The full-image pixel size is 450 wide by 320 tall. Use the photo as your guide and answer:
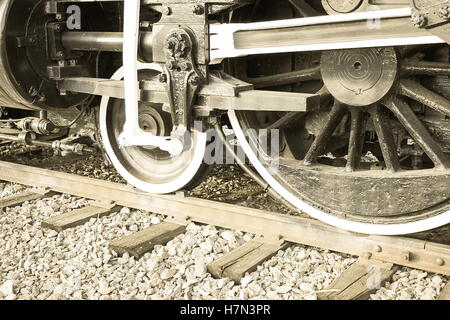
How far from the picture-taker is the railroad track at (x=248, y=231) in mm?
2555

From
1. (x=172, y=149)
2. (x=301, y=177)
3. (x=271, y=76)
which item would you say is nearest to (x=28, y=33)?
(x=172, y=149)

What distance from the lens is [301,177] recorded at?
2.86 meters

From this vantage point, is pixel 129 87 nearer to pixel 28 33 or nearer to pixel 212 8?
pixel 212 8

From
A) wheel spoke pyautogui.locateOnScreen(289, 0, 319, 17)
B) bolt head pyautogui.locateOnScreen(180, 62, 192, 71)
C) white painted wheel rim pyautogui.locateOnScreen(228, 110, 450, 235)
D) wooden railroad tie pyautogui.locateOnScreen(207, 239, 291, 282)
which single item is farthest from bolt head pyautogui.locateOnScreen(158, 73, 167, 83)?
wooden railroad tie pyautogui.locateOnScreen(207, 239, 291, 282)

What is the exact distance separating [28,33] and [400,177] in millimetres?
2335

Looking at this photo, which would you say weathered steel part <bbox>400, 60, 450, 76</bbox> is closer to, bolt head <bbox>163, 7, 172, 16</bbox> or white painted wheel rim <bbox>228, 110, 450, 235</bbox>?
white painted wheel rim <bbox>228, 110, 450, 235</bbox>

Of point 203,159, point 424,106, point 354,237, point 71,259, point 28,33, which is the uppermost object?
point 28,33

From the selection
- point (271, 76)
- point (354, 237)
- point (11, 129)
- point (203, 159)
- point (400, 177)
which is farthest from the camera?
point (11, 129)

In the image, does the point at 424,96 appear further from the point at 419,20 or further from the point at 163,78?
the point at 163,78

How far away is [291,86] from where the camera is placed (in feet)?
10.2

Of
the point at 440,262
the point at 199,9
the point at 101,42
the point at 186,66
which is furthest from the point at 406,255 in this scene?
the point at 101,42

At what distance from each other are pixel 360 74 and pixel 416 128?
0.37 meters

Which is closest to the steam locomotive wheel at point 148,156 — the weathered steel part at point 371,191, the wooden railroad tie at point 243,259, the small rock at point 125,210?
the small rock at point 125,210

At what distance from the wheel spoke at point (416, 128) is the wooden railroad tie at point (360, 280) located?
554 mm
